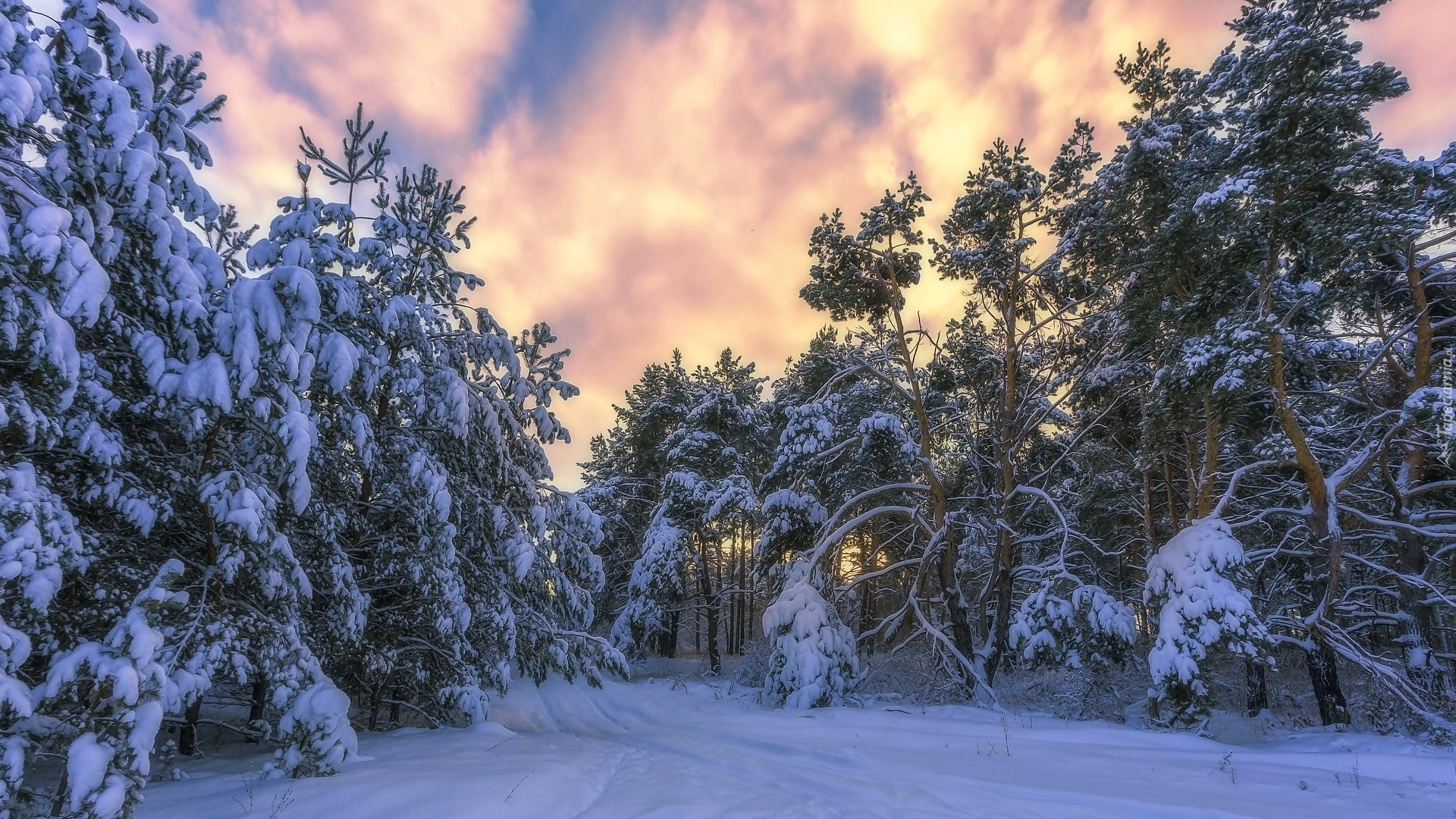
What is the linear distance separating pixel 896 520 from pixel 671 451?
905cm

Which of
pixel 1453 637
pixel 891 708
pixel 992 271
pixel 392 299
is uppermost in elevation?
pixel 992 271

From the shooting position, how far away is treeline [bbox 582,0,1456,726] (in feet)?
24.5

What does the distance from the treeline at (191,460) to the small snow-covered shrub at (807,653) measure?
4830 mm

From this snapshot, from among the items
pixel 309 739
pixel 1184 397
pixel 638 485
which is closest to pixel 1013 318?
pixel 1184 397

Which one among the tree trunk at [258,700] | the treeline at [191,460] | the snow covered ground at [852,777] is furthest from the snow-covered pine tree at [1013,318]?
the tree trunk at [258,700]

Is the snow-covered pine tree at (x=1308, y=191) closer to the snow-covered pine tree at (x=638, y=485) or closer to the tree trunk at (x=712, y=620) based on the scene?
the tree trunk at (x=712, y=620)

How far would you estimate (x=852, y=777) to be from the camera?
5.89m

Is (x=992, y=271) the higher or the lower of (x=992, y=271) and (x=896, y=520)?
the higher

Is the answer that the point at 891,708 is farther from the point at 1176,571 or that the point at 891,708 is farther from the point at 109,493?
the point at 109,493

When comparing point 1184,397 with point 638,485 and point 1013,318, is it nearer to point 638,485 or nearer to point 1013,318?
point 1013,318

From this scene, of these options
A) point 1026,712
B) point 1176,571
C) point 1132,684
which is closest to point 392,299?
point 1176,571

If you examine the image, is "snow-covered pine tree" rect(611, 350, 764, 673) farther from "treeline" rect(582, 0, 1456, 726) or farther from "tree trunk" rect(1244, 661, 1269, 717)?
"tree trunk" rect(1244, 661, 1269, 717)

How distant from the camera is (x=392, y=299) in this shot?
6879 millimetres

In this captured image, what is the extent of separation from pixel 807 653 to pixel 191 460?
28.7 feet
